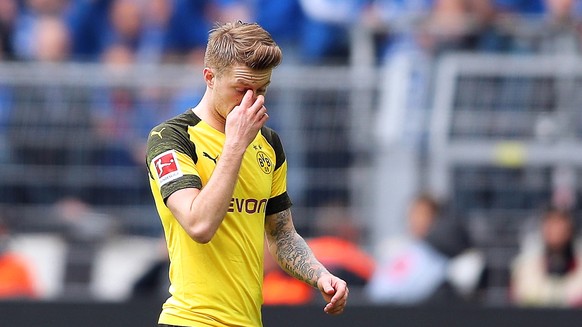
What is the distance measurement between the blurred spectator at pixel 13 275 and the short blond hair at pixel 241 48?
5159mm

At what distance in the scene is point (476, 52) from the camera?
31.8 feet

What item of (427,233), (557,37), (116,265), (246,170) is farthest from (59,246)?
(246,170)

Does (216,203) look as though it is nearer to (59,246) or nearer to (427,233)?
(427,233)

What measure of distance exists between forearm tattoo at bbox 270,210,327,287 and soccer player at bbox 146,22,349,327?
2 centimetres

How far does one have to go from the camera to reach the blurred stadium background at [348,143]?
9203mm

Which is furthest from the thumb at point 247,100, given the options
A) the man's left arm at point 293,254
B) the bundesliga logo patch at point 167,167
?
the man's left arm at point 293,254

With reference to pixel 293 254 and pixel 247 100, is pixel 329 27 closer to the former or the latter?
pixel 293 254

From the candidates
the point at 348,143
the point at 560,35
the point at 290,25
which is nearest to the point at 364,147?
the point at 348,143

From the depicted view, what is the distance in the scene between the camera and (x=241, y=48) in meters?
4.18

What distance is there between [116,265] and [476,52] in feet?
11.5

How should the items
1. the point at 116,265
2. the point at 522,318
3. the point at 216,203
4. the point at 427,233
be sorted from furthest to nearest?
the point at 116,265
the point at 427,233
the point at 522,318
the point at 216,203

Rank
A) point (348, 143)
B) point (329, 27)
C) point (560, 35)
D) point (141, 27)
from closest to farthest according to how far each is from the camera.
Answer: point (348, 143)
point (560, 35)
point (329, 27)
point (141, 27)

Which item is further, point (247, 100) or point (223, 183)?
point (247, 100)

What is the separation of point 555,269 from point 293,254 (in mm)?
4493
